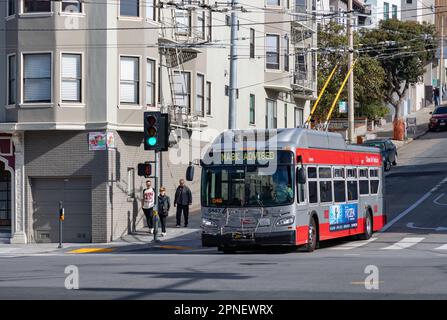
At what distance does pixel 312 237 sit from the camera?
84.2 feet

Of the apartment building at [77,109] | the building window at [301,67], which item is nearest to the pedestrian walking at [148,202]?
the apartment building at [77,109]

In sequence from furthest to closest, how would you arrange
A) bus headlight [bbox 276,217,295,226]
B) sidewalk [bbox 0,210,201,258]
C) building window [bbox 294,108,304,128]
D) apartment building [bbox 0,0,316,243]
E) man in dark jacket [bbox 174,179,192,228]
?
1. building window [bbox 294,108,304,128]
2. man in dark jacket [bbox 174,179,192,228]
3. apartment building [bbox 0,0,316,243]
4. sidewalk [bbox 0,210,201,258]
5. bus headlight [bbox 276,217,295,226]

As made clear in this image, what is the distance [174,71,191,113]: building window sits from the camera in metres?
38.1

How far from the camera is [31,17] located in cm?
3353

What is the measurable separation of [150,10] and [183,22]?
3345mm

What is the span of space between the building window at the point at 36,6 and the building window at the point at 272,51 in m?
16.1

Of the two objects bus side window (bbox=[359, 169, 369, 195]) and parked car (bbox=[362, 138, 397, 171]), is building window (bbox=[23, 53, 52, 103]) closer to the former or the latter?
bus side window (bbox=[359, 169, 369, 195])

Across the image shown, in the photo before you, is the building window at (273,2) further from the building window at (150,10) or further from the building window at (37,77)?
the building window at (37,77)

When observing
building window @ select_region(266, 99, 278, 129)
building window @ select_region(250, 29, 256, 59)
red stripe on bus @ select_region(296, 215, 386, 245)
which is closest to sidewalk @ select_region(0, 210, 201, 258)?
red stripe on bus @ select_region(296, 215, 386, 245)

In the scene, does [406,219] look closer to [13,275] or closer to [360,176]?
[360,176]

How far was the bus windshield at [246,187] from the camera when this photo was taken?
957 inches

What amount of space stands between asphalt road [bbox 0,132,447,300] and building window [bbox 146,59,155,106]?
676 centimetres

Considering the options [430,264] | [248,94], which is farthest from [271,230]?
[248,94]
